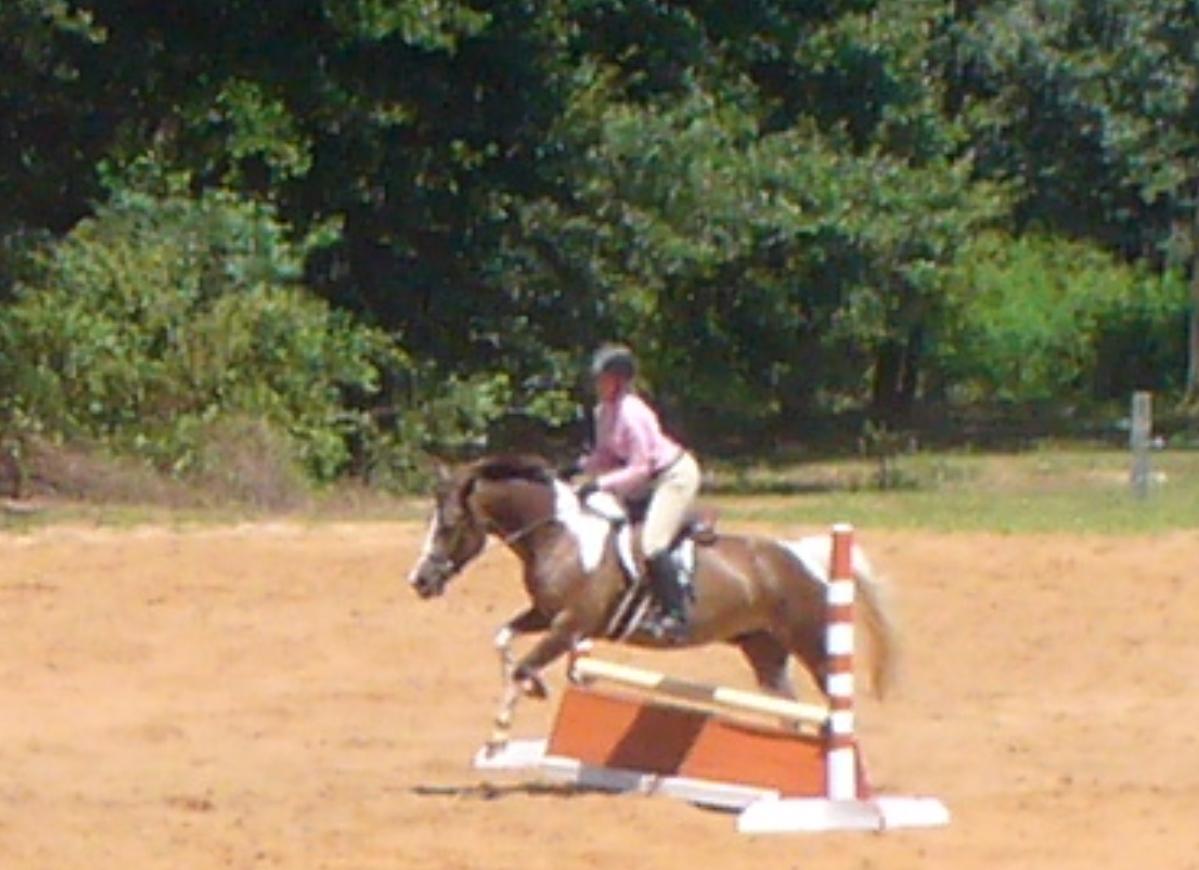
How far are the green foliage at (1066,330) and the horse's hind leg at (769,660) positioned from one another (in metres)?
39.1

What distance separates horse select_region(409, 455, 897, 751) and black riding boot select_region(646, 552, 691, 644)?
0.07 m

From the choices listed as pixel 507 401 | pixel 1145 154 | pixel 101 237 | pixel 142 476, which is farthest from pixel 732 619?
pixel 1145 154

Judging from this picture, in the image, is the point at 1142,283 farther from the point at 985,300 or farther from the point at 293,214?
the point at 293,214

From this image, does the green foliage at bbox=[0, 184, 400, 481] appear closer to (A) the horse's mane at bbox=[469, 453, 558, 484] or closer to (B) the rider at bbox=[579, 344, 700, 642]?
(A) the horse's mane at bbox=[469, 453, 558, 484]

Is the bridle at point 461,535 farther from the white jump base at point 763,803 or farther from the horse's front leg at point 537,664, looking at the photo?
the white jump base at point 763,803

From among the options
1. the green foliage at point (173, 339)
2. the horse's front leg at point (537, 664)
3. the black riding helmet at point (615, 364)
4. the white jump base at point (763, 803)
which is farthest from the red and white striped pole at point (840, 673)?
the green foliage at point (173, 339)

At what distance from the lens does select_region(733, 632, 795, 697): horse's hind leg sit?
51.8 feet

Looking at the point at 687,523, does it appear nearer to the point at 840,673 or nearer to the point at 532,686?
the point at 532,686

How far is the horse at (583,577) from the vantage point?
1531 centimetres

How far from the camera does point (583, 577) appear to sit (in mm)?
15320

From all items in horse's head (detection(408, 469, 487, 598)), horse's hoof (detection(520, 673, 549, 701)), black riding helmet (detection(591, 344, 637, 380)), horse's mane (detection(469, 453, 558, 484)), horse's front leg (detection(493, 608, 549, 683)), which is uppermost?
black riding helmet (detection(591, 344, 637, 380))

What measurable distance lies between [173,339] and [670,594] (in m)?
14.0

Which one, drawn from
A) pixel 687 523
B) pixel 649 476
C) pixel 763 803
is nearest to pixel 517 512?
pixel 649 476

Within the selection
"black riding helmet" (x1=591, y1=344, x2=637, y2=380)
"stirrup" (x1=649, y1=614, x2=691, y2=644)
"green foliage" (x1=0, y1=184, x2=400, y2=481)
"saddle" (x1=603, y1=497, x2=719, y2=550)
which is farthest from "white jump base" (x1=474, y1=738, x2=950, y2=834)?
"green foliage" (x1=0, y1=184, x2=400, y2=481)
